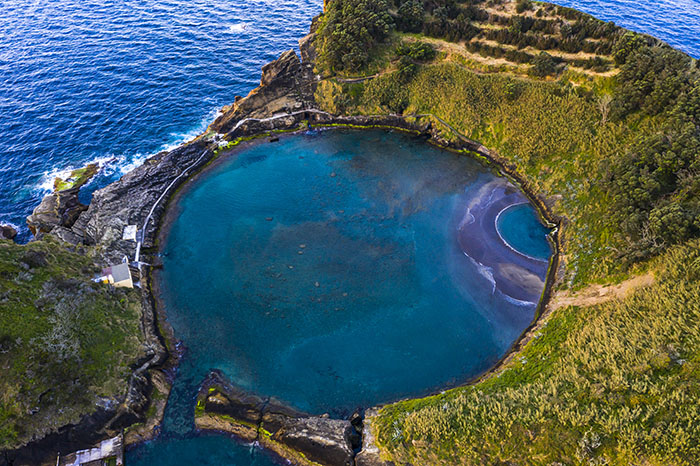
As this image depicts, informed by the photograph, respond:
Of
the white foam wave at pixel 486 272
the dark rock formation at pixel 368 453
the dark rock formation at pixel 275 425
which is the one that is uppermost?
the white foam wave at pixel 486 272

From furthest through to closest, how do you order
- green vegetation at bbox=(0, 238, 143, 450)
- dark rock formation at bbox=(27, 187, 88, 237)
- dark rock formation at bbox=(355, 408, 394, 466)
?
dark rock formation at bbox=(27, 187, 88, 237)
green vegetation at bbox=(0, 238, 143, 450)
dark rock formation at bbox=(355, 408, 394, 466)

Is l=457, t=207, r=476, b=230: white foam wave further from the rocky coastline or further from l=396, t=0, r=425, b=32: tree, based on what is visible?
l=396, t=0, r=425, b=32: tree

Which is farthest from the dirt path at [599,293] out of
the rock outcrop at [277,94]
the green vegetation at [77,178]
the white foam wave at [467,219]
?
the green vegetation at [77,178]

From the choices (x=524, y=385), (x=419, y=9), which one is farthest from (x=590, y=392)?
(x=419, y=9)

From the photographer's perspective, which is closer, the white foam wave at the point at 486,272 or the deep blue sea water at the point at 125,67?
the white foam wave at the point at 486,272

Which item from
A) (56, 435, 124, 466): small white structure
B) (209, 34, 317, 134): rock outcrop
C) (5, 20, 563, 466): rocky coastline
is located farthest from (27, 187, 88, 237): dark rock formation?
(56, 435, 124, 466): small white structure

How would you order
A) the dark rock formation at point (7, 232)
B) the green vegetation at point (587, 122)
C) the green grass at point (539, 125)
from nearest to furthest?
the green vegetation at point (587, 122) → the green grass at point (539, 125) → the dark rock formation at point (7, 232)

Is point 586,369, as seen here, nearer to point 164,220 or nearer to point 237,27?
point 164,220

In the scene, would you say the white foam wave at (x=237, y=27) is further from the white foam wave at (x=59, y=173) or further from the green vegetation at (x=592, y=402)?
the green vegetation at (x=592, y=402)
